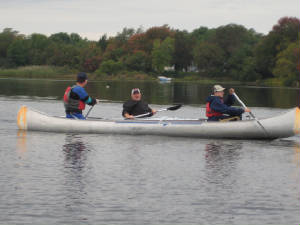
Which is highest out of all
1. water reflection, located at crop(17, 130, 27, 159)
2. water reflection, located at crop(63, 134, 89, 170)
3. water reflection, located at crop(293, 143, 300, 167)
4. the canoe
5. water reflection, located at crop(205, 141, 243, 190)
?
the canoe

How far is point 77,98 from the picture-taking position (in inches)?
730

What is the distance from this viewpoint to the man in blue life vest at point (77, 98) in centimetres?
1831

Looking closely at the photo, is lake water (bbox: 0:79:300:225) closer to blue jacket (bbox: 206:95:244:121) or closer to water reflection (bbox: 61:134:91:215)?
water reflection (bbox: 61:134:91:215)

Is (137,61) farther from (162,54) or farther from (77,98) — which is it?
(77,98)

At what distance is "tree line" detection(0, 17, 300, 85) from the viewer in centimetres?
9338

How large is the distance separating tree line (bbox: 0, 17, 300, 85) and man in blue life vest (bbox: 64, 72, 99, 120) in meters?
66.8

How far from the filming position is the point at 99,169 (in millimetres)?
12984

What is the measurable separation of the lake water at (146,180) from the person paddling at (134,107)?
0.81 metres

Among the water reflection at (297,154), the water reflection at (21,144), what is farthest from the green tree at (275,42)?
the water reflection at (21,144)

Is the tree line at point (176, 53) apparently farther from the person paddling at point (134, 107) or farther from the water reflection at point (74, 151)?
the water reflection at point (74, 151)

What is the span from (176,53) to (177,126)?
103 m

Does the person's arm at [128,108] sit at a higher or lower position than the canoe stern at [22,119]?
higher

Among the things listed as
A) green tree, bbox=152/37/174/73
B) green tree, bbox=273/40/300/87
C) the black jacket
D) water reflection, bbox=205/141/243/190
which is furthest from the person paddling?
green tree, bbox=152/37/174/73

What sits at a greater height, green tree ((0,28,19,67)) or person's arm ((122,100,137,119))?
green tree ((0,28,19,67))
